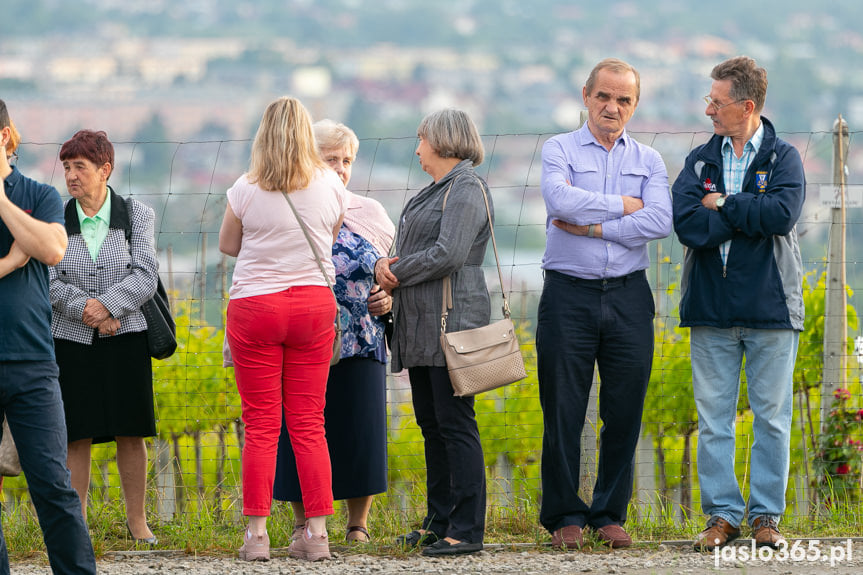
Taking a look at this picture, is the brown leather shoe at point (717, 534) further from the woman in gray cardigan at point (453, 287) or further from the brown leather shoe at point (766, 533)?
the woman in gray cardigan at point (453, 287)

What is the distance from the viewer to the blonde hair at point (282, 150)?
4.30 metres

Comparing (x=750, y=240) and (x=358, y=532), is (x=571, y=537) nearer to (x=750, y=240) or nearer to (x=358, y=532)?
(x=358, y=532)

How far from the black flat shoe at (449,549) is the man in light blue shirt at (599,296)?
39 centimetres

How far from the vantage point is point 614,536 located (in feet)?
15.0

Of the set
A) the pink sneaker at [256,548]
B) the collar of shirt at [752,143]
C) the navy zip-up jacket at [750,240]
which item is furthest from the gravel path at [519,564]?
the collar of shirt at [752,143]

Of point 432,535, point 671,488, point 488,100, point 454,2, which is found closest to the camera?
point 432,535

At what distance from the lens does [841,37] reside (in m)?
66.7

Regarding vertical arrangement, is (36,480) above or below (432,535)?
above

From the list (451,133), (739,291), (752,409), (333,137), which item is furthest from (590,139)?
(752,409)

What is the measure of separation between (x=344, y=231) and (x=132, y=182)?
1.34 m

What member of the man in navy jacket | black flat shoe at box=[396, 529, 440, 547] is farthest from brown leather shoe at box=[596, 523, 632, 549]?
black flat shoe at box=[396, 529, 440, 547]

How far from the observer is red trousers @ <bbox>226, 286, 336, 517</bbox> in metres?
4.28

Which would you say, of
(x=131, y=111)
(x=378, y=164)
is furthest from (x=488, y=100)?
(x=378, y=164)

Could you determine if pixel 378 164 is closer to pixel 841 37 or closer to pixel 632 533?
pixel 632 533
